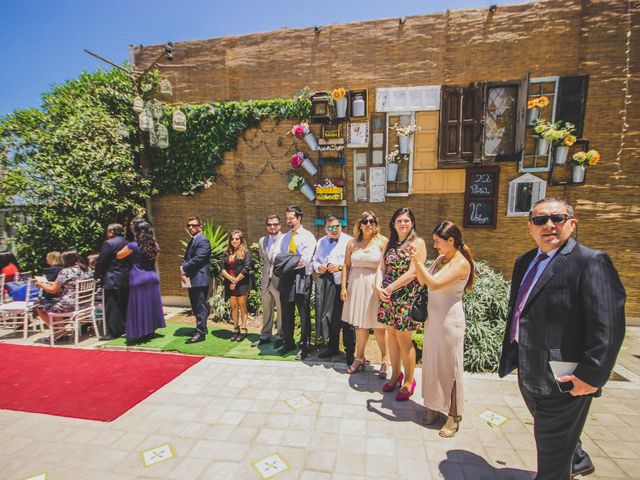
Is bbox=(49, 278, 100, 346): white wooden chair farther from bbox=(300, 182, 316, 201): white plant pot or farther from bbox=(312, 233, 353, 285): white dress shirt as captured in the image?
bbox=(300, 182, 316, 201): white plant pot

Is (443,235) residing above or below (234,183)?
below

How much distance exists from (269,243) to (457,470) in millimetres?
3747

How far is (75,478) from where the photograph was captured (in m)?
2.54

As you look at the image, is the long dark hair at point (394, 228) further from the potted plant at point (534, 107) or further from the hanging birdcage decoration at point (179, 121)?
the hanging birdcage decoration at point (179, 121)

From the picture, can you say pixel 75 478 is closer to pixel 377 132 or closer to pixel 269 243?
pixel 269 243

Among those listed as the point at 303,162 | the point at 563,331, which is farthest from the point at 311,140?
the point at 563,331

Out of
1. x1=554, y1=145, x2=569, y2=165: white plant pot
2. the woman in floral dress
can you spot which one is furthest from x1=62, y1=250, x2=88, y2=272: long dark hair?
x1=554, y1=145, x2=569, y2=165: white plant pot

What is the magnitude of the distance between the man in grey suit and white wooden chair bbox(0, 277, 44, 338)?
436 cm

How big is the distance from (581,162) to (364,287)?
18.5 feet

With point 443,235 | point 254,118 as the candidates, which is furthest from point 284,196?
point 443,235

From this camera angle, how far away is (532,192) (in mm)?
6641

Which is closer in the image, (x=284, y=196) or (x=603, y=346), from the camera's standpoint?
(x=603, y=346)

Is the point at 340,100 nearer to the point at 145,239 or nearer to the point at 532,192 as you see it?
the point at 532,192

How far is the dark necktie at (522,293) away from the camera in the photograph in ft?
7.33
